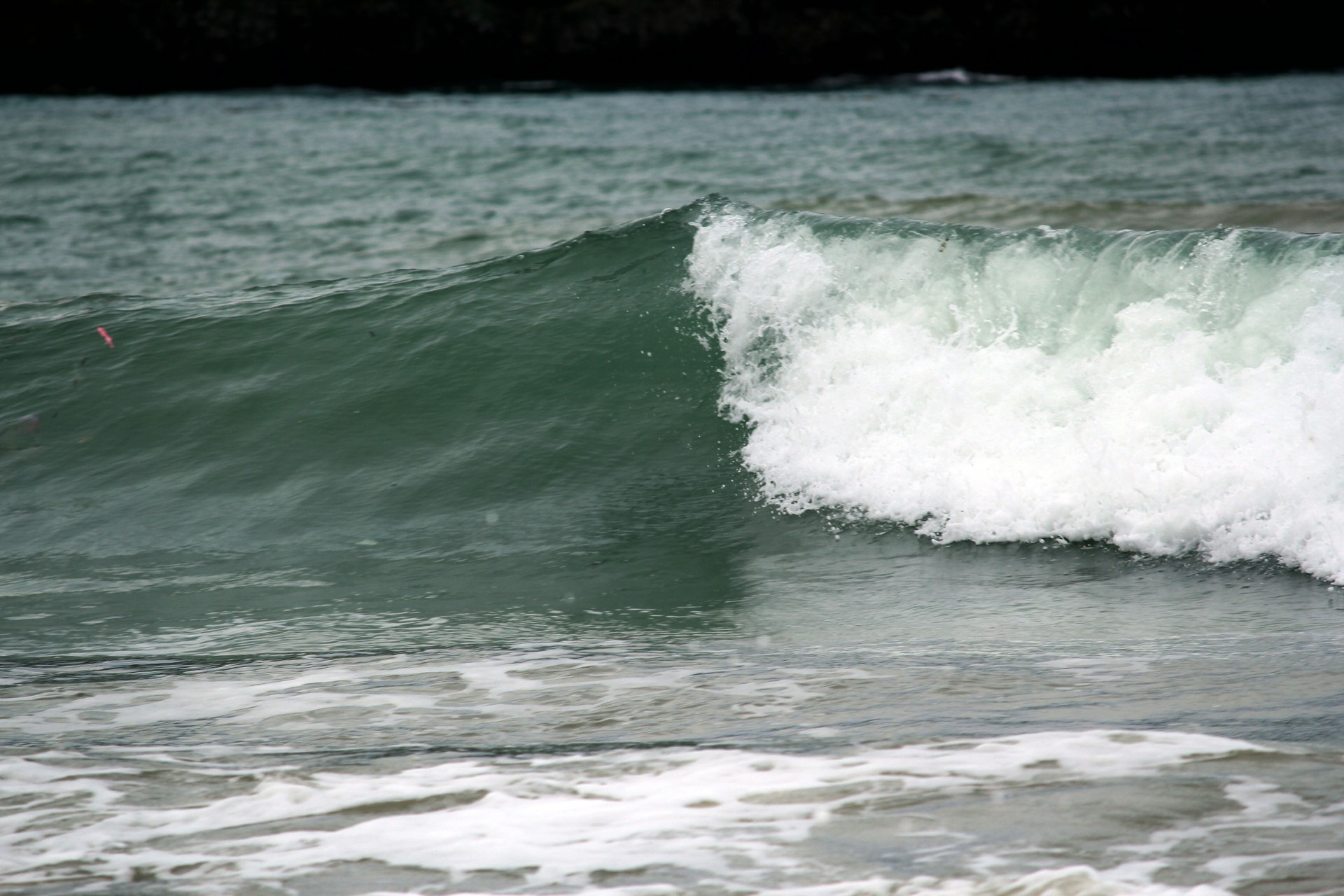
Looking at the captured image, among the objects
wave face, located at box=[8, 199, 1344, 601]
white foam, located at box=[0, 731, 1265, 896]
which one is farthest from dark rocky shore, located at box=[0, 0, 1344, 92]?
white foam, located at box=[0, 731, 1265, 896]

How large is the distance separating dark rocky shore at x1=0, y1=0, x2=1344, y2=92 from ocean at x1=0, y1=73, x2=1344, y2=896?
40.0m

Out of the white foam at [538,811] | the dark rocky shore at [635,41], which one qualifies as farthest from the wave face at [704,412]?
the dark rocky shore at [635,41]

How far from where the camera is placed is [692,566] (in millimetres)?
5590

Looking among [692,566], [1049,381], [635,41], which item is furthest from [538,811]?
[635,41]

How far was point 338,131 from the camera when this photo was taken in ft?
91.1

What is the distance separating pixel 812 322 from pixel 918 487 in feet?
5.32

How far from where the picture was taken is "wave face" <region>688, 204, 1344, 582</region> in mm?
5379

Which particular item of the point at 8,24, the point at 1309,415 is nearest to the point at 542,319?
the point at 1309,415

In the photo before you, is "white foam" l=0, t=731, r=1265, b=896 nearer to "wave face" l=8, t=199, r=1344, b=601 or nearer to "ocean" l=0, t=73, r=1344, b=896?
"ocean" l=0, t=73, r=1344, b=896

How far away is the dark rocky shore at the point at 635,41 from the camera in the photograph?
4753 centimetres

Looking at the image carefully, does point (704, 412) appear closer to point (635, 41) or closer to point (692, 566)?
point (692, 566)

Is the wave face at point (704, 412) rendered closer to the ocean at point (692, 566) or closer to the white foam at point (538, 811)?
the ocean at point (692, 566)

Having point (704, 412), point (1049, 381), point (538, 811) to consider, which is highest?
point (1049, 381)

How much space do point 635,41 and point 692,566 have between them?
4870 centimetres
